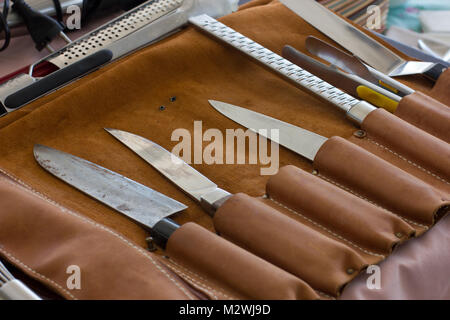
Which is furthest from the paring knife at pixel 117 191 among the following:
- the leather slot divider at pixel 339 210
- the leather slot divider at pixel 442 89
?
the leather slot divider at pixel 442 89

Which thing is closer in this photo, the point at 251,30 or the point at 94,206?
the point at 94,206

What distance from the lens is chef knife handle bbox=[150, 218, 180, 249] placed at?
53cm

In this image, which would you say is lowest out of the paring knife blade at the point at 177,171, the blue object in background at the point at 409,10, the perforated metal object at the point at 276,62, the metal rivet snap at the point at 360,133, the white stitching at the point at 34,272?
the blue object in background at the point at 409,10

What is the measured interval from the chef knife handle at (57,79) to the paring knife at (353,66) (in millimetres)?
293

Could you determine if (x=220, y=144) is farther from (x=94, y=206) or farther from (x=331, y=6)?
(x=331, y=6)

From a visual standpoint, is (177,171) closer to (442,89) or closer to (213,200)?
(213,200)

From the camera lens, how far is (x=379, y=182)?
57 centimetres

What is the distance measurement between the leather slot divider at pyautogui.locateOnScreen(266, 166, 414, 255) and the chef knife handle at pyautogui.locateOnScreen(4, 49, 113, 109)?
315mm

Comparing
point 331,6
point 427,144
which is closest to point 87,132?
point 427,144

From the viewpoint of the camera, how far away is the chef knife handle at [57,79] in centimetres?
68

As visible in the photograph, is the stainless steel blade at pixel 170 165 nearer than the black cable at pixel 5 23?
Yes

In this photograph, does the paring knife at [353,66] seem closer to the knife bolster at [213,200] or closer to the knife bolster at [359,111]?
the knife bolster at [359,111]

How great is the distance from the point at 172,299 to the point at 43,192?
0.72 ft

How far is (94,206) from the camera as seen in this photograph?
0.59 meters
